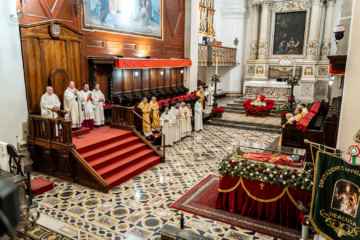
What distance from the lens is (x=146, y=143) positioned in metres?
9.60

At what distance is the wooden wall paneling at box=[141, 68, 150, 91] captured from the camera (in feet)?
46.8

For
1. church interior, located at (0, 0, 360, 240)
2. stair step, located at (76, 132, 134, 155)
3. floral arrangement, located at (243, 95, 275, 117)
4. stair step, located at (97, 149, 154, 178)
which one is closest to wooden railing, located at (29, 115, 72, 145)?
church interior, located at (0, 0, 360, 240)

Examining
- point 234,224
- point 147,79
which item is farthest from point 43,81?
point 234,224

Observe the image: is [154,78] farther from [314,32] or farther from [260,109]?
[314,32]

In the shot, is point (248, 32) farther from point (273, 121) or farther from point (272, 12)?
point (273, 121)

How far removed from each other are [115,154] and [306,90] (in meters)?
15.9

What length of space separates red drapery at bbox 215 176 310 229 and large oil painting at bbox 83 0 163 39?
858 cm

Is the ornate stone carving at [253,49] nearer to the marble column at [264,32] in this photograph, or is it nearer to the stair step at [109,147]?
the marble column at [264,32]

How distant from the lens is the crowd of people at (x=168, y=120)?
11.1 meters

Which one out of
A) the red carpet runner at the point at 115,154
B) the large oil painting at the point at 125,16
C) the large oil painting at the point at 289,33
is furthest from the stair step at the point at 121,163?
the large oil painting at the point at 289,33

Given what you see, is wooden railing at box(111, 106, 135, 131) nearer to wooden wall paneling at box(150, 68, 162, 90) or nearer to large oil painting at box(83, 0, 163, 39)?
large oil painting at box(83, 0, 163, 39)

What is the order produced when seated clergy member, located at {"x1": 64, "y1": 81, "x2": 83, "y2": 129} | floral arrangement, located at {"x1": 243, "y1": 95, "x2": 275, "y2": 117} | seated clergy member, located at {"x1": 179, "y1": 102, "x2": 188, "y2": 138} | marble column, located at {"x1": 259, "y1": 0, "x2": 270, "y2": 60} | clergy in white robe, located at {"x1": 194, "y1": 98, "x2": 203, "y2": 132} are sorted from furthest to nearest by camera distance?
1. marble column, located at {"x1": 259, "y1": 0, "x2": 270, "y2": 60}
2. floral arrangement, located at {"x1": 243, "y1": 95, "x2": 275, "y2": 117}
3. clergy in white robe, located at {"x1": 194, "y1": 98, "x2": 203, "y2": 132}
4. seated clergy member, located at {"x1": 179, "y1": 102, "x2": 188, "y2": 138}
5. seated clergy member, located at {"x1": 64, "y1": 81, "x2": 83, "y2": 129}

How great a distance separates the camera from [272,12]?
21.0m

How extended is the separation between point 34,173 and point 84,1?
6.67 metres
